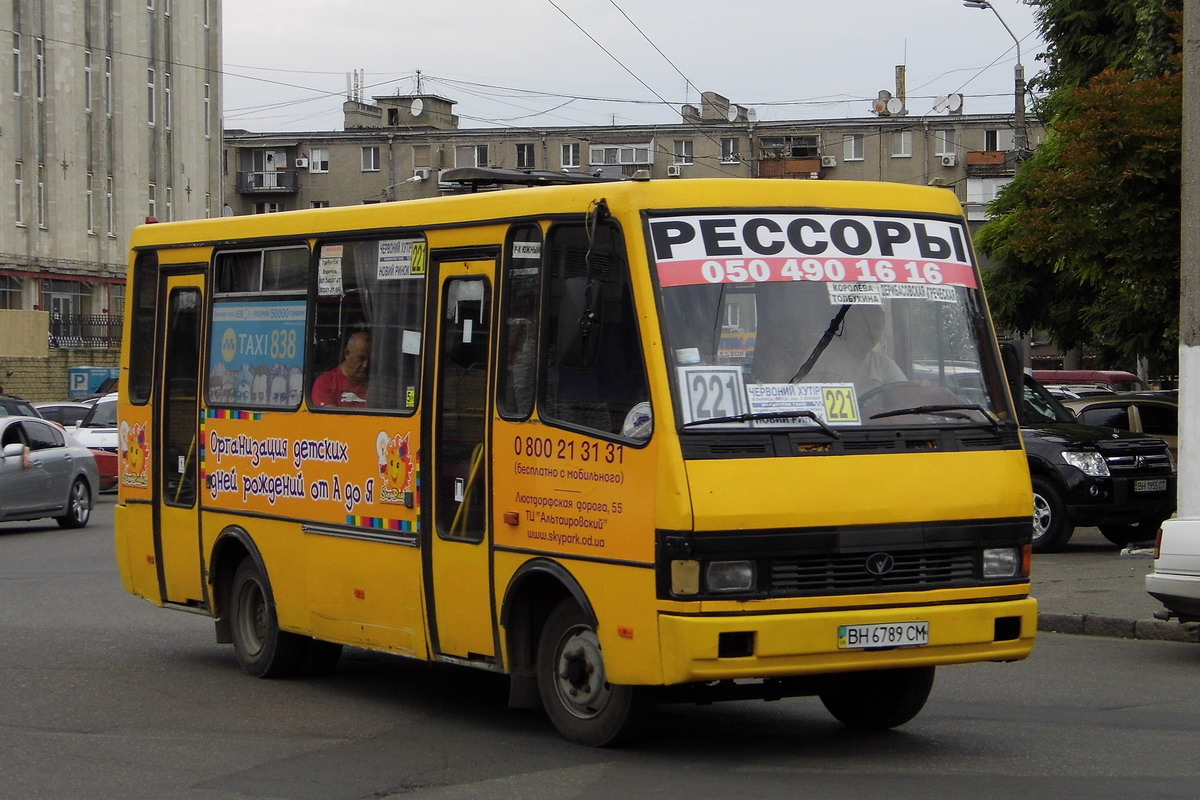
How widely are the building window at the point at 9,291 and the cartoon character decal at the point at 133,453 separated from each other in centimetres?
4949

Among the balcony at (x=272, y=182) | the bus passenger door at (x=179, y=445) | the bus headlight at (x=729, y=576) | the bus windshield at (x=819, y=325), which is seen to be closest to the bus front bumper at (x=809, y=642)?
the bus headlight at (x=729, y=576)

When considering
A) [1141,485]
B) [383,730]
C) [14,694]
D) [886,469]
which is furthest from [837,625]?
[1141,485]

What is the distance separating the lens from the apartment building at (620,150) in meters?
88.1

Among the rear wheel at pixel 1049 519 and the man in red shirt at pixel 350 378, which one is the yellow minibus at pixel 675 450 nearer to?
the man in red shirt at pixel 350 378

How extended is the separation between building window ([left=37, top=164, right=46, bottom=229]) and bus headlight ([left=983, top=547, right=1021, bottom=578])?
186 feet

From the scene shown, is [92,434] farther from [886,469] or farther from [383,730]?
[886,469]

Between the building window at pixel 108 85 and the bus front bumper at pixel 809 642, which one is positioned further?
the building window at pixel 108 85

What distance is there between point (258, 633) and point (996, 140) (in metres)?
81.7

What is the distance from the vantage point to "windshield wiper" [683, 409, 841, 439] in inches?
308

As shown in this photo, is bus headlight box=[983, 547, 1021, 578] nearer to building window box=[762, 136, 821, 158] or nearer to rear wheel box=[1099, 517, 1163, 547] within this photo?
rear wheel box=[1099, 517, 1163, 547]

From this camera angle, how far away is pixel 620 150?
91688mm

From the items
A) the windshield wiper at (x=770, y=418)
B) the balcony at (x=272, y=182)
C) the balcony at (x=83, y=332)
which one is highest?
the balcony at (x=272, y=182)

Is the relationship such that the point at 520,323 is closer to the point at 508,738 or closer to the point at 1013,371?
the point at 508,738

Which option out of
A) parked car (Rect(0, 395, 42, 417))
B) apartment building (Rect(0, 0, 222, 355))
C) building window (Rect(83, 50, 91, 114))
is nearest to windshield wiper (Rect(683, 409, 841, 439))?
parked car (Rect(0, 395, 42, 417))
